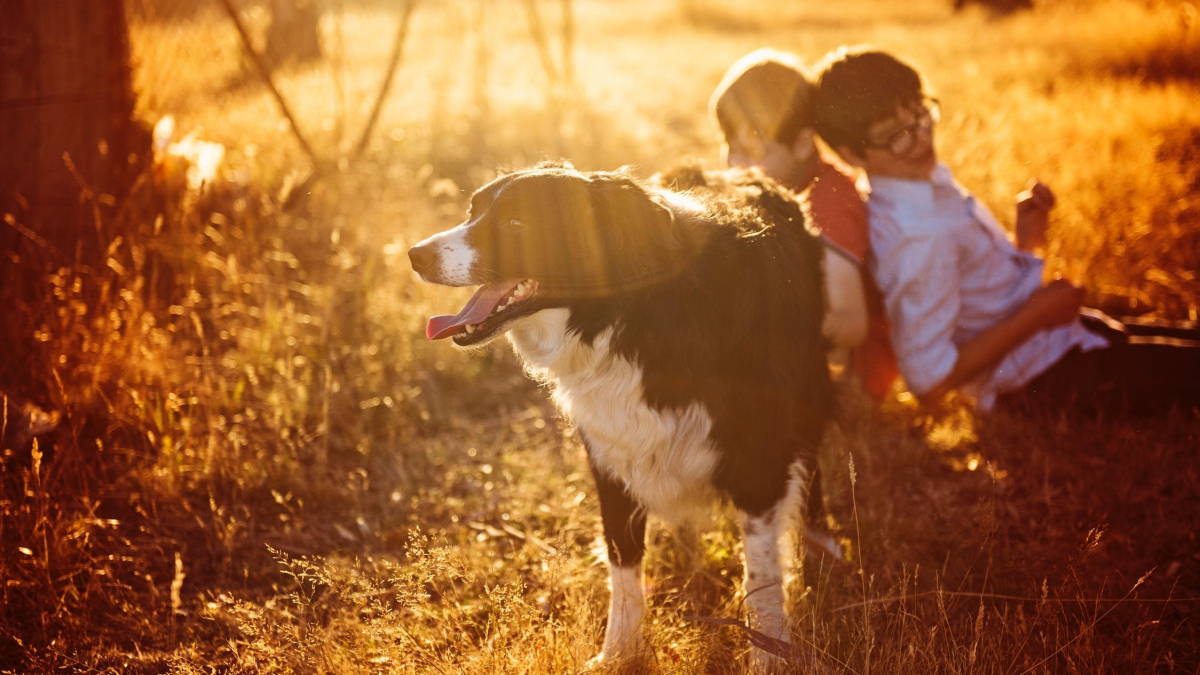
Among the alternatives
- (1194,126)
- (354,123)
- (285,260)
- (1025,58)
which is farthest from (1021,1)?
(285,260)

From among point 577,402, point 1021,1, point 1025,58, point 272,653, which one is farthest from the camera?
point 1021,1

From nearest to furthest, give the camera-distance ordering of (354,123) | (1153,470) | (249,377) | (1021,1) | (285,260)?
(1153,470)
(249,377)
(285,260)
(354,123)
(1021,1)

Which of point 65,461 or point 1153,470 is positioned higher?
point 65,461

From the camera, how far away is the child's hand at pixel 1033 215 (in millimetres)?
3691

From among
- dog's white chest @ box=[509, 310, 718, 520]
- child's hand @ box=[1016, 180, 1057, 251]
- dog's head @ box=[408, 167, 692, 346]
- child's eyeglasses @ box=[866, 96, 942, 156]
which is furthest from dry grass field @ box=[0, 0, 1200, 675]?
child's eyeglasses @ box=[866, 96, 942, 156]

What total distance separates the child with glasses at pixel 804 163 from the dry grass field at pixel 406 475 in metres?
0.58

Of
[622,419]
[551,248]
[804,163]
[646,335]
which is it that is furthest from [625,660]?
[804,163]

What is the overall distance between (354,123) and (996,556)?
15.9 feet

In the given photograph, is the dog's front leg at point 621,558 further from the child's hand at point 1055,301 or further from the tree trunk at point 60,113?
the tree trunk at point 60,113

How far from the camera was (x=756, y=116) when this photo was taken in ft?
11.2

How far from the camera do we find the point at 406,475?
3.62m

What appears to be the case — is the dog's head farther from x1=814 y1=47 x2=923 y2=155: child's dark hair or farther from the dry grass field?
x1=814 y1=47 x2=923 y2=155: child's dark hair

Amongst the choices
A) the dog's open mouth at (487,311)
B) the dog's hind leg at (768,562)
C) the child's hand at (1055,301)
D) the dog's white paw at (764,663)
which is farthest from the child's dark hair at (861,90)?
the dog's white paw at (764,663)

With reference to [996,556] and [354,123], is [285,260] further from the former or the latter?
[996,556]
